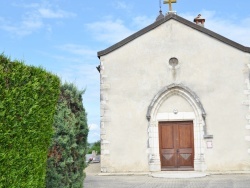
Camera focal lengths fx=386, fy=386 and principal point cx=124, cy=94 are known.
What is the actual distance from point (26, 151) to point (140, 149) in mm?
10857

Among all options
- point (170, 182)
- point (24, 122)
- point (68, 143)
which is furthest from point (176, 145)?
point (24, 122)

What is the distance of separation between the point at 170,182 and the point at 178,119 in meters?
3.84

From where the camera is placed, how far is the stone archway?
15.6 m

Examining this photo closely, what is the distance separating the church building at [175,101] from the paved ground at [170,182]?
59.8 inches

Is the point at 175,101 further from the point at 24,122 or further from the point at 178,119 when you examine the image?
the point at 24,122

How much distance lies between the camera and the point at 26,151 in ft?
17.0

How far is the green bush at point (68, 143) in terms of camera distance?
676 centimetres

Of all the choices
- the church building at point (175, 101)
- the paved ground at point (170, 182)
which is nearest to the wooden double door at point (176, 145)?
the church building at point (175, 101)

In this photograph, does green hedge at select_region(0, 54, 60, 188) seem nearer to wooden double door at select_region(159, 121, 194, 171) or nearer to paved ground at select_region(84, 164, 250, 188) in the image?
paved ground at select_region(84, 164, 250, 188)

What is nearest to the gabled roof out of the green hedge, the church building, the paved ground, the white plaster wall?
the church building

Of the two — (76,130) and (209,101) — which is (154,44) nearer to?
(209,101)

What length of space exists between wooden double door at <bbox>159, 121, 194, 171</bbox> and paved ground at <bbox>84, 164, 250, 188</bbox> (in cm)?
180

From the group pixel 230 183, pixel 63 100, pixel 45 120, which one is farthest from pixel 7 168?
pixel 230 183

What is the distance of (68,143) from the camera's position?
688cm
